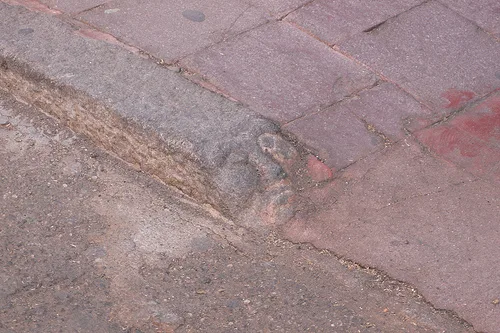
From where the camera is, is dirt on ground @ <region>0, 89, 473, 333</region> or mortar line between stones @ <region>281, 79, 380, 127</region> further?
mortar line between stones @ <region>281, 79, 380, 127</region>

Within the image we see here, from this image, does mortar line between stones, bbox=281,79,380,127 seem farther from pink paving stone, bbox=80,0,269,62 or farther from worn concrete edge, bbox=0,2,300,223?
pink paving stone, bbox=80,0,269,62

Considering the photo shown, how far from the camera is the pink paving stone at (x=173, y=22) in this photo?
3760 millimetres

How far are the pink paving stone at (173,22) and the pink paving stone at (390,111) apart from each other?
0.64m

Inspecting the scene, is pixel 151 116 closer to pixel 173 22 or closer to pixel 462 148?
pixel 173 22

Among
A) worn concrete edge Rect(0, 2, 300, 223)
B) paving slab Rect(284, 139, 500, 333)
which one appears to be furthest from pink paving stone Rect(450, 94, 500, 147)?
worn concrete edge Rect(0, 2, 300, 223)

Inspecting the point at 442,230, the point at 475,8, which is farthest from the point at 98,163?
the point at 475,8

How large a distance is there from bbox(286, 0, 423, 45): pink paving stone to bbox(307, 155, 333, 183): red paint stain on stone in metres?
0.79

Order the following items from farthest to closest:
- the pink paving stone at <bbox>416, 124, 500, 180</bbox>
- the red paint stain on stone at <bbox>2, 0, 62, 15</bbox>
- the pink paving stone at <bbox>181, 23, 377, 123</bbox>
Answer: the red paint stain on stone at <bbox>2, 0, 62, 15</bbox>
the pink paving stone at <bbox>181, 23, 377, 123</bbox>
the pink paving stone at <bbox>416, 124, 500, 180</bbox>

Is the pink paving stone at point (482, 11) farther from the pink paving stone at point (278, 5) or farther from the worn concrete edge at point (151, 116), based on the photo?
the worn concrete edge at point (151, 116)

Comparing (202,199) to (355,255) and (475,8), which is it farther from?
(475,8)

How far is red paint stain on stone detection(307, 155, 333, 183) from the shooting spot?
10.7ft

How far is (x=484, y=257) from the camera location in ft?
9.94

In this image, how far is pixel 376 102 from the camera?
141 inches

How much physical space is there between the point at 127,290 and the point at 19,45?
124 cm
